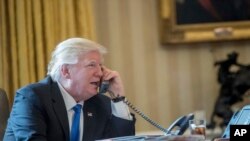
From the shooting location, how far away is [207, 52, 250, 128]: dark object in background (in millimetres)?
3838

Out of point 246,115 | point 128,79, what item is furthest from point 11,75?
point 246,115

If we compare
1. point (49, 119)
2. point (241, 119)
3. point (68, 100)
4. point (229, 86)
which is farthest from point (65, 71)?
point (229, 86)

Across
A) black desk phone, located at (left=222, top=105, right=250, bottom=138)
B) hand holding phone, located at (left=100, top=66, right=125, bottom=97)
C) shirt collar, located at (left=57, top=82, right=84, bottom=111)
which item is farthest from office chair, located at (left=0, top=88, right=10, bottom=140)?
black desk phone, located at (left=222, top=105, right=250, bottom=138)

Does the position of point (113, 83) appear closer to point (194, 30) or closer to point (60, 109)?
point (60, 109)

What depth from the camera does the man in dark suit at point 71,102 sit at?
2.28 m

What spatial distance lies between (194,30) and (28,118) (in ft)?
7.46

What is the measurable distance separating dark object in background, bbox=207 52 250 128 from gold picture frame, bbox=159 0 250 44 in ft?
0.88

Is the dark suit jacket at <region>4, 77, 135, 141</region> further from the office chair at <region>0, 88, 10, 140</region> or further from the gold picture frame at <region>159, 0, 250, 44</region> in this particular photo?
the gold picture frame at <region>159, 0, 250, 44</region>

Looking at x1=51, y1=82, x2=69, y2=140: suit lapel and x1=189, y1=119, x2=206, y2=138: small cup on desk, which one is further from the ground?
x1=51, y1=82, x2=69, y2=140: suit lapel

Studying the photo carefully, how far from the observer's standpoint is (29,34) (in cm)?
355

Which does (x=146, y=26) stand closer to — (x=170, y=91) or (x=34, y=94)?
(x=170, y=91)

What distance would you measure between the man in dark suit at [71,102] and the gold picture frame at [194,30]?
146cm

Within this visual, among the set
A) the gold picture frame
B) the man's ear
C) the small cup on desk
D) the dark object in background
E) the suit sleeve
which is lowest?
the dark object in background

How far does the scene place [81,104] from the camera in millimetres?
2543
